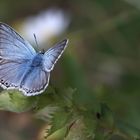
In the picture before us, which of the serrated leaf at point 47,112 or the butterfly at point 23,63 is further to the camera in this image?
the serrated leaf at point 47,112

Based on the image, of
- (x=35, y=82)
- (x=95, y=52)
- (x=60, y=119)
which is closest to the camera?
(x=35, y=82)

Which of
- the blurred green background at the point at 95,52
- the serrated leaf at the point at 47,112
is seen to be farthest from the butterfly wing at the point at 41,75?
the blurred green background at the point at 95,52

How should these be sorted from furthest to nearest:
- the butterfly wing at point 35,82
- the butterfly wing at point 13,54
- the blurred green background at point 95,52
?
the blurred green background at point 95,52
the butterfly wing at point 13,54
the butterfly wing at point 35,82

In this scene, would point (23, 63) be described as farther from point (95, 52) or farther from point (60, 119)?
point (95, 52)

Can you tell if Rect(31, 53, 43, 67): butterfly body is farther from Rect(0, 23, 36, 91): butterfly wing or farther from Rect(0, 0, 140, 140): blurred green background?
Rect(0, 0, 140, 140): blurred green background

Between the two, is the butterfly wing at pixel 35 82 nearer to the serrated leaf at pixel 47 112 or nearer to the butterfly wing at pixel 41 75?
the butterfly wing at pixel 41 75

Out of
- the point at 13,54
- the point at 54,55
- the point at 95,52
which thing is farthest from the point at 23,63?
the point at 95,52

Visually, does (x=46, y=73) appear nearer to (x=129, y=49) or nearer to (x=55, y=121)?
(x=55, y=121)

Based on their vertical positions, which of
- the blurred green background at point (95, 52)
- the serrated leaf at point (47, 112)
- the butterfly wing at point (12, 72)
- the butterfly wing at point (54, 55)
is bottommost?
the blurred green background at point (95, 52)
